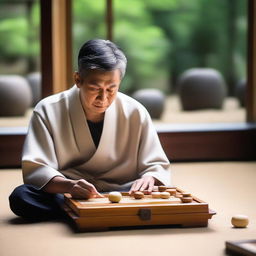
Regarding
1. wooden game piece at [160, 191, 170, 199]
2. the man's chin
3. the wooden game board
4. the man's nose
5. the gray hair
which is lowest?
the wooden game board

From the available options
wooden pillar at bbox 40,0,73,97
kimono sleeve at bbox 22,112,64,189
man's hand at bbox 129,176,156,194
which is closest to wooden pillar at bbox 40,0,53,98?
wooden pillar at bbox 40,0,73,97

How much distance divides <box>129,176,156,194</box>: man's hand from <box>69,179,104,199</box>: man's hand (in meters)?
0.22

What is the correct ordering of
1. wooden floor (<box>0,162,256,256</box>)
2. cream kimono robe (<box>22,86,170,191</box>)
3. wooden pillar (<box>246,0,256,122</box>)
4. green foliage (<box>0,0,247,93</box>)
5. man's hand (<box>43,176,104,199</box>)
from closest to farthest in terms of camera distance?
wooden floor (<box>0,162,256,256</box>) → man's hand (<box>43,176,104,199</box>) → cream kimono robe (<box>22,86,170,191</box>) → wooden pillar (<box>246,0,256,122</box>) → green foliage (<box>0,0,247,93</box>)

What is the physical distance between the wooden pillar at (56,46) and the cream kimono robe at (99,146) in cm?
192

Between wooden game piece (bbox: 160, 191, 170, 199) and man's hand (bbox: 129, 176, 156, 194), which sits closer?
wooden game piece (bbox: 160, 191, 170, 199)

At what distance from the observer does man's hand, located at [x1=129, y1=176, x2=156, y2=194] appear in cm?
344

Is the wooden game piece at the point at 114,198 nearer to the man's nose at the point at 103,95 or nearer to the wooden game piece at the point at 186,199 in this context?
the wooden game piece at the point at 186,199

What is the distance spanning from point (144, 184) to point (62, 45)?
275 cm

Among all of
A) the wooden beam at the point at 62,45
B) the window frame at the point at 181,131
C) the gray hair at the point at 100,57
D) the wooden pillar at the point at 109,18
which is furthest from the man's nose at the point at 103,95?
the wooden pillar at the point at 109,18

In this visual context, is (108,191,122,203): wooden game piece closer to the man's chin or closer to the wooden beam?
the man's chin

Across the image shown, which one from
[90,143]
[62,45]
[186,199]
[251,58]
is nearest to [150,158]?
[90,143]

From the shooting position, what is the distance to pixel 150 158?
3.67m

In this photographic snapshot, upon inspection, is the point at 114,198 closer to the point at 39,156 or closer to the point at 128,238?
the point at 128,238

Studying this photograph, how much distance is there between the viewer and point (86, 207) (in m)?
3.15
